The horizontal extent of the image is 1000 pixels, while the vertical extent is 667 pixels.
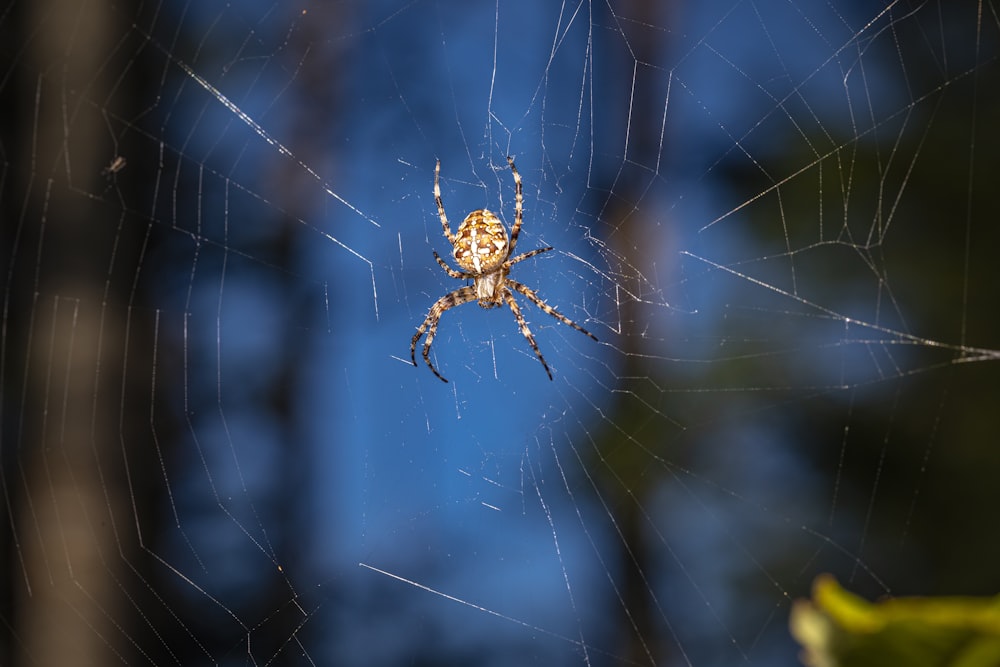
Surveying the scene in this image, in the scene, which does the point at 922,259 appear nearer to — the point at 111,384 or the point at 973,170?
the point at 973,170

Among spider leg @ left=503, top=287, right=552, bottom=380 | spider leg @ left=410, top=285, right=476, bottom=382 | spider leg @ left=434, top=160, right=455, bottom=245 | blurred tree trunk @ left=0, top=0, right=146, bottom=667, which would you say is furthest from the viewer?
blurred tree trunk @ left=0, top=0, right=146, bottom=667

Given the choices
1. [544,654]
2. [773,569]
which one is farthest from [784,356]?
[544,654]

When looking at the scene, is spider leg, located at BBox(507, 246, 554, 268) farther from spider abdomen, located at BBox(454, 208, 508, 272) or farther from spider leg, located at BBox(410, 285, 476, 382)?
spider leg, located at BBox(410, 285, 476, 382)

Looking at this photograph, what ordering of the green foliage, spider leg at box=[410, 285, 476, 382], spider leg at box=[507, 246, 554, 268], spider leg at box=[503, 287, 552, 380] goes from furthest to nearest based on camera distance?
spider leg at box=[410, 285, 476, 382] → spider leg at box=[503, 287, 552, 380] → spider leg at box=[507, 246, 554, 268] → the green foliage

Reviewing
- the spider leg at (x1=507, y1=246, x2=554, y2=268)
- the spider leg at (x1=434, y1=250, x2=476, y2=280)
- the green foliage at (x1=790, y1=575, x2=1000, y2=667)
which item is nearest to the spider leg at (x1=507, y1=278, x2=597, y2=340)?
the spider leg at (x1=507, y1=246, x2=554, y2=268)

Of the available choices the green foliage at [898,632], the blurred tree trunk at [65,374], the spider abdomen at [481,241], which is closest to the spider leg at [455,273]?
the spider abdomen at [481,241]

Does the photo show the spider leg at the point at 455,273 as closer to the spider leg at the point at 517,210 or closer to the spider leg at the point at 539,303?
the spider leg at the point at 539,303

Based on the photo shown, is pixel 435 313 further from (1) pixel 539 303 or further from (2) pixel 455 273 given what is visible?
(1) pixel 539 303

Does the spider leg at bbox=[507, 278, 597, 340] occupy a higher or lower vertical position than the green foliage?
higher
